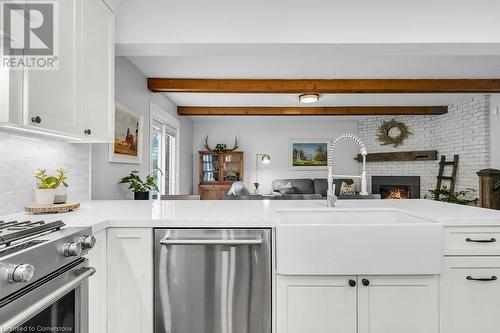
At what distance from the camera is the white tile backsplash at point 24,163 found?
156cm

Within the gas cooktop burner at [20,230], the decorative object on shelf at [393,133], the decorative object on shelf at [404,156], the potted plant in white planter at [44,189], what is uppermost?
the decorative object on shelf at [393,133]

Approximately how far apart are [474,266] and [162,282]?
5.27ft

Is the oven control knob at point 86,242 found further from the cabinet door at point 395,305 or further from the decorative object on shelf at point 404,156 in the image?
the decorative object on shelf at point 404,156

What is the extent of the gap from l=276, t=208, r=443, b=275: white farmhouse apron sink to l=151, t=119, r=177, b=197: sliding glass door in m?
2.94

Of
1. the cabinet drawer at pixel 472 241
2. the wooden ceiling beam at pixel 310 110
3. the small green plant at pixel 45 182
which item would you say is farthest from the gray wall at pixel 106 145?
the cabinet drawer at pixel 472 241

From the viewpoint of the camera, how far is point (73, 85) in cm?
163

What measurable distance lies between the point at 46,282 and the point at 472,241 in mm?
1912

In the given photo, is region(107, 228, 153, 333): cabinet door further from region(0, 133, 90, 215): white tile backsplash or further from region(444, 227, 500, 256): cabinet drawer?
region(444, 227, 500, 256): cabinet drawer

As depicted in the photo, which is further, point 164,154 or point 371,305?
point 164,154

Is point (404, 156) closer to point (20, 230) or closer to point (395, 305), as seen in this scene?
point (395, 305)

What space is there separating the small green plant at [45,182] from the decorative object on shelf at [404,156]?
6.68m

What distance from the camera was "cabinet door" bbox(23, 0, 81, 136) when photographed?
1.33m

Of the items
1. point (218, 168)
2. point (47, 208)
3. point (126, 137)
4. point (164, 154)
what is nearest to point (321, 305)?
point (47, 208)

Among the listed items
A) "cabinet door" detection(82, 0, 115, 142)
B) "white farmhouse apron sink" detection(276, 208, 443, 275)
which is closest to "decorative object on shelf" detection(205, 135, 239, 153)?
"cabinet door" detection(82, 0, 115, 142)
